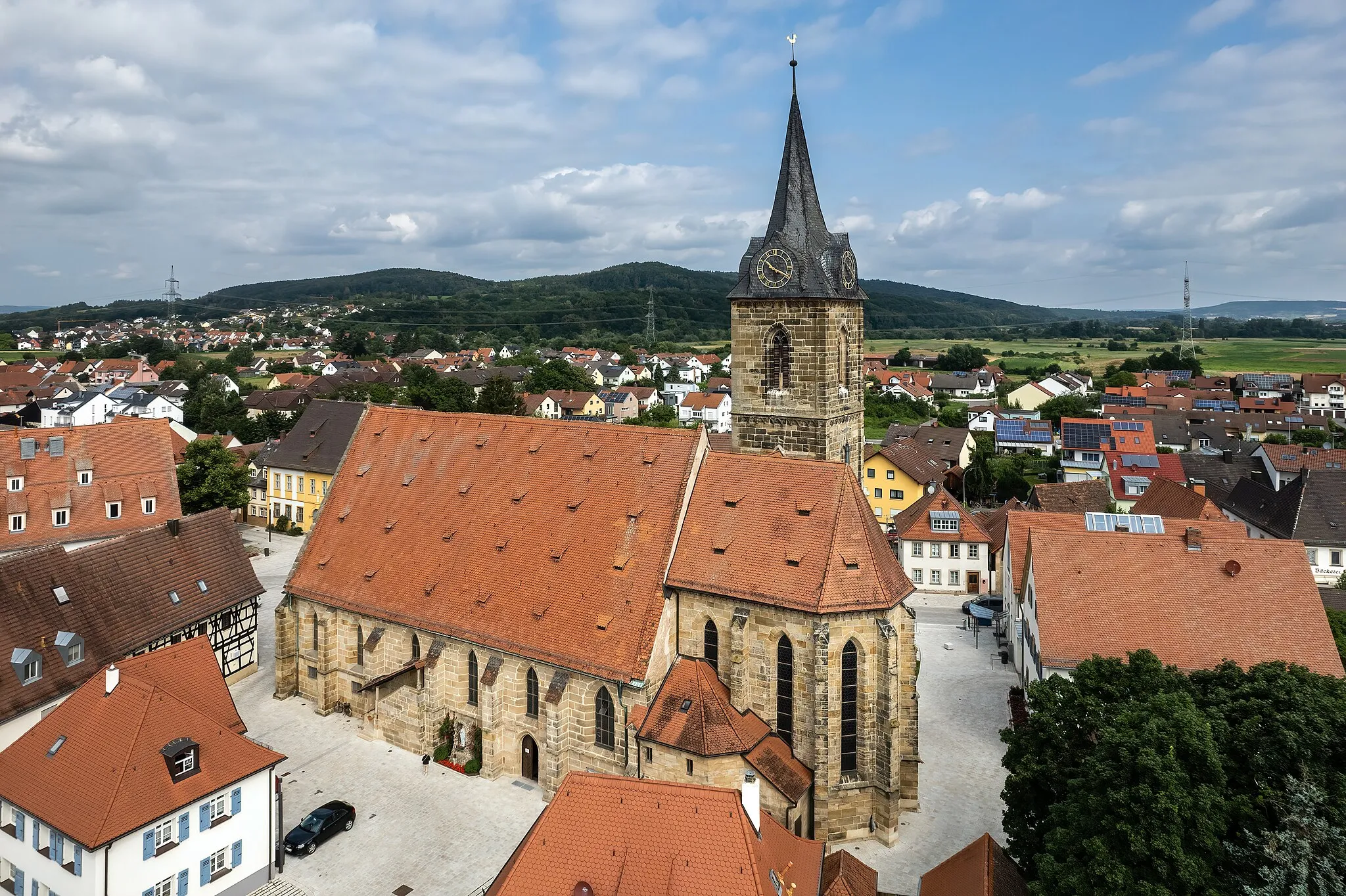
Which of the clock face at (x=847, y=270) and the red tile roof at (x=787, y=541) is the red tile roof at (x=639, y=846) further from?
the clock face at (x=847, y=270)

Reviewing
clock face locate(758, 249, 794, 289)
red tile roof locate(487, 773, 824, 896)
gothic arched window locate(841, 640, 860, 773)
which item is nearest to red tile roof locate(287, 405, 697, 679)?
gothic arched window locate(841, 640, 860, 773)

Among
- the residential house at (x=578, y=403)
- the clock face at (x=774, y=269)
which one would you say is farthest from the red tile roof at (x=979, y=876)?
the residential house at (x=578, y=403)

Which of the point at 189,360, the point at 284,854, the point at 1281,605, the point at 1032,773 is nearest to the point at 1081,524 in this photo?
the point at 1281,605

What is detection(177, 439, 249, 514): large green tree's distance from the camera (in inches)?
2247

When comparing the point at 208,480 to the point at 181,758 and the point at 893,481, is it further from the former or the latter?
A: the point at 893,481

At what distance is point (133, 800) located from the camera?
20141 mm

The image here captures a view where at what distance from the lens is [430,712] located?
94.3ft

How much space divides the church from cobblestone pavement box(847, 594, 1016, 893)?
1.04m

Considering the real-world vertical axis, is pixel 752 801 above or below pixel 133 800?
above

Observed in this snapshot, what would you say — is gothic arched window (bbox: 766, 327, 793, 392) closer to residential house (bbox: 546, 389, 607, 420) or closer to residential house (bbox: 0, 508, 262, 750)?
residential house (bbox: 0, 508, 262, 750)

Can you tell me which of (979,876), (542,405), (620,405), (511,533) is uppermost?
(542,405)

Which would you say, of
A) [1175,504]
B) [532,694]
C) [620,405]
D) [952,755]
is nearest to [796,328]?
[532,694]

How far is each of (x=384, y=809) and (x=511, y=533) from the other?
9355 mm

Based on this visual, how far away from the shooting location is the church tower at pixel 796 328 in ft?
93.9
